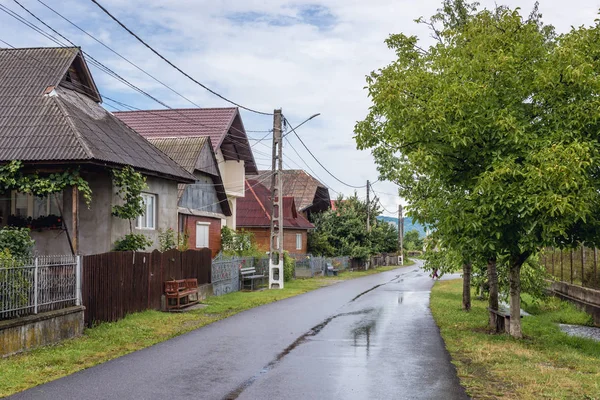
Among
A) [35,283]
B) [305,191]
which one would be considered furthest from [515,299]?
[305,191]

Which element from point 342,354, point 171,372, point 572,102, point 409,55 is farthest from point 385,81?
point 171,372

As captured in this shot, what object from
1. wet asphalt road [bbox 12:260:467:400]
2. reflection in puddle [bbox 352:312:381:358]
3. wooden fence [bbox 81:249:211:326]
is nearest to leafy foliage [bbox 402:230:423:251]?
wooden fence [bbox 81:249:211:326]

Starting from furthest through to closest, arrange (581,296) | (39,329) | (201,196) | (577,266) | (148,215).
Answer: (201,196) < (577,266) < (581,296) < (148,215) < (39,329)

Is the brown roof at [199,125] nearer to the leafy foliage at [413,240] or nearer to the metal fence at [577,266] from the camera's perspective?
the metal fence at [577,266]

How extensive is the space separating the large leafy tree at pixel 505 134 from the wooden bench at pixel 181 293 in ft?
27.7

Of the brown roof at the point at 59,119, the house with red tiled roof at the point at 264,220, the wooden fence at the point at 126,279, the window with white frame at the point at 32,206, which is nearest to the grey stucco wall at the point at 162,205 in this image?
the brown roof at the point at 59,119

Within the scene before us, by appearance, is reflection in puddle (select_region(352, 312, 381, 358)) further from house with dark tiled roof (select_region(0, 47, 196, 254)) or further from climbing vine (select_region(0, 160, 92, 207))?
climbing vine (select_region(0, 160, 92, 207))

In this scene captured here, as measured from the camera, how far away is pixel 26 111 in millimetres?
18828

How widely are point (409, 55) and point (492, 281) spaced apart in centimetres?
591

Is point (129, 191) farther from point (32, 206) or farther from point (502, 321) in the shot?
point (502, 321)

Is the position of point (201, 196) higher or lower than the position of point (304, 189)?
lower

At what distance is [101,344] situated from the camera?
1272cm

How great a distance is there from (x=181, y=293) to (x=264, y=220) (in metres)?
27.8

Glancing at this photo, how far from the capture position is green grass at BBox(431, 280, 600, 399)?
8.71 m
